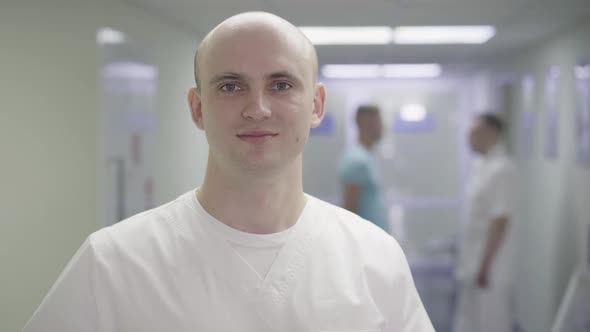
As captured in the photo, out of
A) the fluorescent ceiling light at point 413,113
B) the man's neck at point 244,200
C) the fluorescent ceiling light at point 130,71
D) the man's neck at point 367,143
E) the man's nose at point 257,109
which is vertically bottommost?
the man's neck at point 244,200

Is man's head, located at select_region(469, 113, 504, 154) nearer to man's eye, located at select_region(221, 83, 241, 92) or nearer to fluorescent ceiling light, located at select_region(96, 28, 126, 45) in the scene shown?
fluorescent ceiling light, located at select_region(96, 28, 126, 45)

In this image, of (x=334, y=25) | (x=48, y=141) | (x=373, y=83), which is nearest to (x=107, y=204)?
(x=48, y=141)

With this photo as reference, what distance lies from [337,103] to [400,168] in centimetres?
67

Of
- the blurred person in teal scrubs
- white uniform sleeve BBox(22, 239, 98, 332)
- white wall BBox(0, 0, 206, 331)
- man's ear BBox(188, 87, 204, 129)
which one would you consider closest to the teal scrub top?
the blurred person in teal scrubs

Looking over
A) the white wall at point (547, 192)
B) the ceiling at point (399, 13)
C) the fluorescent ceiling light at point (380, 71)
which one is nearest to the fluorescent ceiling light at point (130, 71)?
the ceiling at point (399, 13)

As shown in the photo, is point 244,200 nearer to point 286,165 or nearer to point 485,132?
point 286,165

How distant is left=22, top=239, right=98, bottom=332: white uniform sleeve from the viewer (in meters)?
0.82

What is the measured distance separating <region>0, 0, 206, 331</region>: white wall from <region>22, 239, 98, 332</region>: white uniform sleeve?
0.43m

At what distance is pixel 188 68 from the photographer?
5.71ft

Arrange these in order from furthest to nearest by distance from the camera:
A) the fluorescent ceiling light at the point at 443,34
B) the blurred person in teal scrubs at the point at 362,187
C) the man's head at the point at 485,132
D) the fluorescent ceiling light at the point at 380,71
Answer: the fluorescent ceiling light at the point at 380,71, the man's head at the point at 485,132, the blurred person in teal scrubs at the point at 362,187, the fluorescent ceiling light at the point at 443,34

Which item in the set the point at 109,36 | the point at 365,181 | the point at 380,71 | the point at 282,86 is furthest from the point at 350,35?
the point at 282,86

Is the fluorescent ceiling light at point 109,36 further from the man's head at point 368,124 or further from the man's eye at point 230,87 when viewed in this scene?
the man's head at point 368,124

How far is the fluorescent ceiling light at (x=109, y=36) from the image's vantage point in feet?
5.41

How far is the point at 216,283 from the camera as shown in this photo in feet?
2.85
